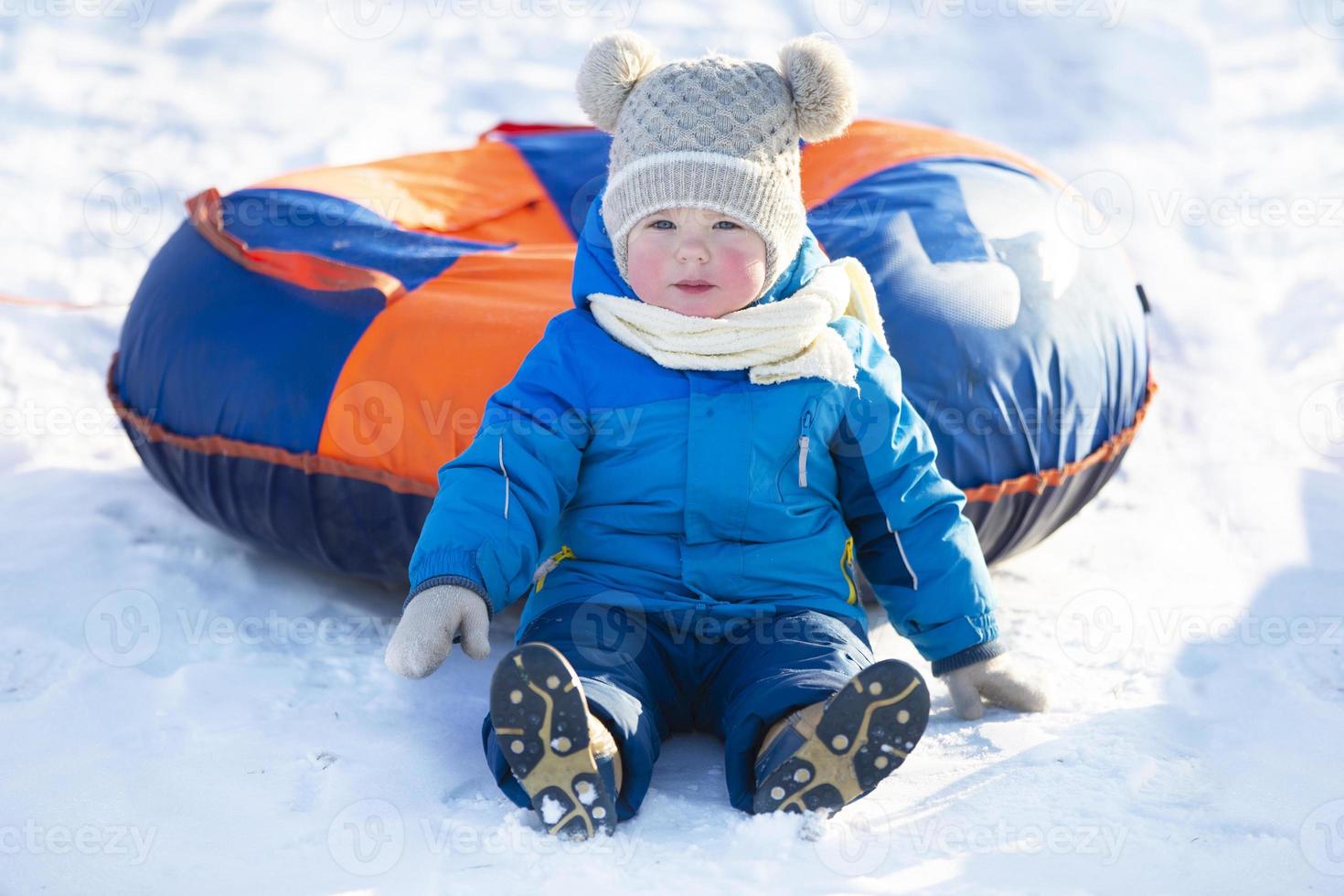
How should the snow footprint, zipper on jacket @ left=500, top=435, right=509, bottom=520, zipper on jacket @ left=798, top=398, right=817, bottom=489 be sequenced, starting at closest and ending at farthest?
zipper on jacket @ left=500, top=435, right=509, bottom=520
zipper on jacket @ left=798, top=398, right=817, bottom=489
the snow footprint

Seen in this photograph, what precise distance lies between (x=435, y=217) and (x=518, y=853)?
180 centimetres

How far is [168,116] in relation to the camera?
5500mm

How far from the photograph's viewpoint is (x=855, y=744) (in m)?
1.75

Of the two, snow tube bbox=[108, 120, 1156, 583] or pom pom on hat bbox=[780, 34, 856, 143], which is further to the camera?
snow tube bbox=[108, 120, 1156, 583]

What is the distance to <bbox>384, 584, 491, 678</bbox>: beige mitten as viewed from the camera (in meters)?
1.81

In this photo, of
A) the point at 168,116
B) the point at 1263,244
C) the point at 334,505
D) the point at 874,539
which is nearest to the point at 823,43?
the point at 874,539
